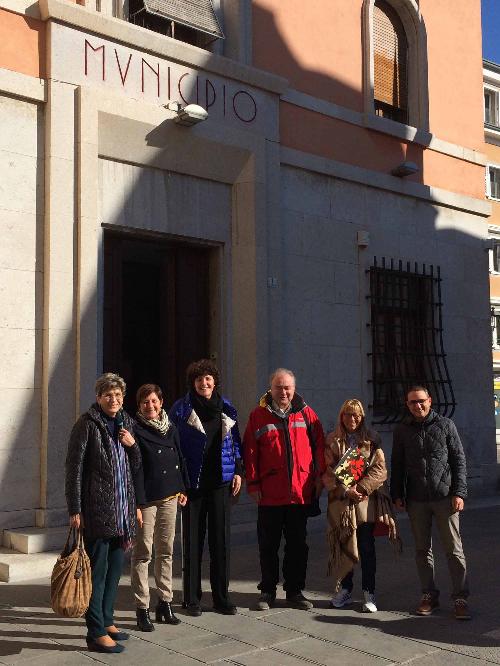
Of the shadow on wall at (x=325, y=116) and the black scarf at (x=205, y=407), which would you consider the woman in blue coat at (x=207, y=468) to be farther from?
the shadow on wall at (x=325, y=116)

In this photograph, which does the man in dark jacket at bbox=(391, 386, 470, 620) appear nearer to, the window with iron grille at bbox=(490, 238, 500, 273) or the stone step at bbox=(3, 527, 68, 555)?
the stone step at bbox=(3, 527, 68, 555)

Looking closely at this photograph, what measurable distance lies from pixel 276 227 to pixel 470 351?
14.0ft

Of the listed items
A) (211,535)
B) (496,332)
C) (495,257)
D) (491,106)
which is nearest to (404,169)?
(211,535)

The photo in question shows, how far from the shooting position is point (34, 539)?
23.8ft

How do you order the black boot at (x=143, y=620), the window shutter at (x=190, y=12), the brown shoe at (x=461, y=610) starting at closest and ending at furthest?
the black boot at (x=143, y=620) → the brown shoe at (x=461, y=610) → the window shutter at (x=190, y=12)

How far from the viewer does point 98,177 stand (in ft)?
28.1

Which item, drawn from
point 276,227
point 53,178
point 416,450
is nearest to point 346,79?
point 276,227

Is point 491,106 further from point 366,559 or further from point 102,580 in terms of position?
point 102,580

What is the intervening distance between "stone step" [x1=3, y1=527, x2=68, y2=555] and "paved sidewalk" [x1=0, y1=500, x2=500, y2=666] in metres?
0.54

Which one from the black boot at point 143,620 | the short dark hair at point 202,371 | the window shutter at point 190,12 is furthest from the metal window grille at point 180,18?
the black boot at point 143,620

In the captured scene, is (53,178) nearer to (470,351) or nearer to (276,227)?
(276,227)

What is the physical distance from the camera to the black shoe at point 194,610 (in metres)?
5.76

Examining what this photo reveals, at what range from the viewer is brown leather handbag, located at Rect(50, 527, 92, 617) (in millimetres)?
4805

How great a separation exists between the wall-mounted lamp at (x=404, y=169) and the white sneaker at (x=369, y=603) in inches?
277
